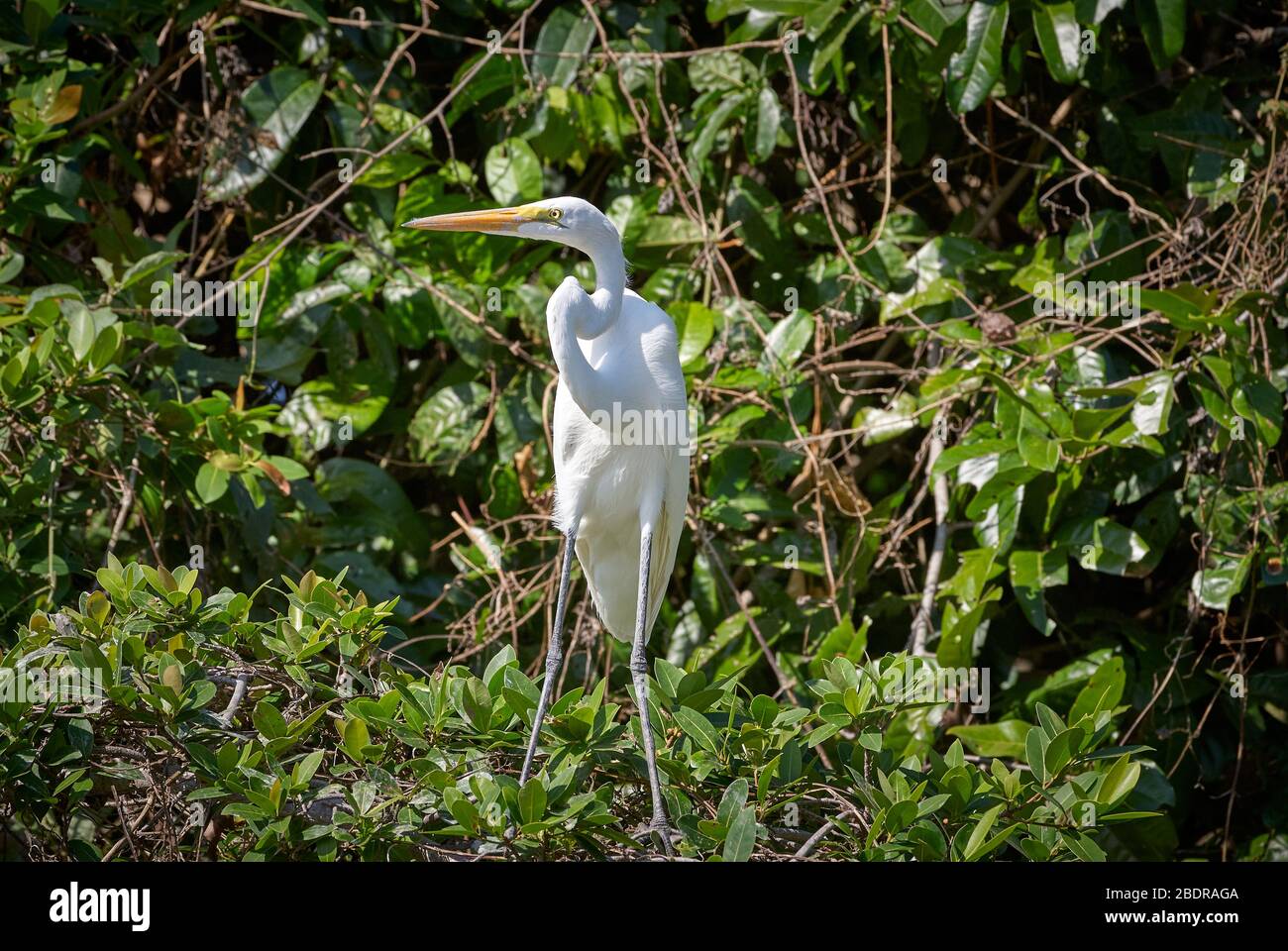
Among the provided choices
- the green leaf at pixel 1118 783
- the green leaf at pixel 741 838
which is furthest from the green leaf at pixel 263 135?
the green leaf at pixel 1118 783

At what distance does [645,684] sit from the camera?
2.09 metres

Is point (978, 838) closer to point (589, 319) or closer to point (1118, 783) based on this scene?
point (1118, 783)

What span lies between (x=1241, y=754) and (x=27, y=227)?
3.17 m

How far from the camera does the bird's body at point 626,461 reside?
90.5 inches

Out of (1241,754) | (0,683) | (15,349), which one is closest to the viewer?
(0,683)

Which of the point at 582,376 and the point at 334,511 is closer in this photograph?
the point at 582,376

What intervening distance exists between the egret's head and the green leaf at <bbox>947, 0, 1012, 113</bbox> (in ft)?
3.45

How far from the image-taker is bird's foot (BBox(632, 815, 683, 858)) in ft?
5.92

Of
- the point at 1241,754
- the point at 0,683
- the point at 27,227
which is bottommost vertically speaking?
the point at 1241,754

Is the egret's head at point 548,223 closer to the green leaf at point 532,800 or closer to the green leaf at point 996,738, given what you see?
the green leaf at point 532,800

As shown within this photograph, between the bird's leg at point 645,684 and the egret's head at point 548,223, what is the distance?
53cm

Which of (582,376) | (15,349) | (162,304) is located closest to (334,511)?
(162,304)
